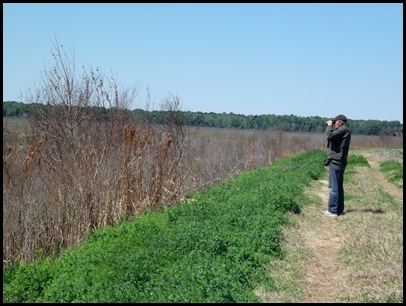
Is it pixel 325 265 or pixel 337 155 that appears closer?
pixel 325 265

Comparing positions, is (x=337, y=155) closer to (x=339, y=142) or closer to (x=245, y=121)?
(x=339, y=142)

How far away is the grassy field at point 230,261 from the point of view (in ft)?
18.6

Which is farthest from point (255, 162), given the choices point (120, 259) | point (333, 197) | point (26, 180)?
point (120, 259)

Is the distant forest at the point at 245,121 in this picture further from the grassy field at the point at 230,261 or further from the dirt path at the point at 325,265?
the dirt path at the point at 325,265

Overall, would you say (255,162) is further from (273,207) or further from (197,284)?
(197,284)

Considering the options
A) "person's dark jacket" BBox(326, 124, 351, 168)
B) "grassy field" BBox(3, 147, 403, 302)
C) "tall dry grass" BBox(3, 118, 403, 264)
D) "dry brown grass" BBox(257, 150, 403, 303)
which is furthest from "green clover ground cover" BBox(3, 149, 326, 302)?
"person's dark jacket" BBox(326, 124, 351, 168)

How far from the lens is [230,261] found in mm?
6477

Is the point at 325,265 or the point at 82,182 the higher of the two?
the point at 82,182

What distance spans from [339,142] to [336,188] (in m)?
0.94

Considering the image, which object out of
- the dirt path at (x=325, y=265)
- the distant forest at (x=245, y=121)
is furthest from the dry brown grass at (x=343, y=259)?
the distant forest at (x=245, y=121)

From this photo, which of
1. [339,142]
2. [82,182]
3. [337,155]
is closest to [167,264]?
[82,182]

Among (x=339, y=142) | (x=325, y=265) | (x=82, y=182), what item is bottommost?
(x=325, y=265)

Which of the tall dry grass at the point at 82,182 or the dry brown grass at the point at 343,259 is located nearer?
the dry brown grass at the point at 343,259

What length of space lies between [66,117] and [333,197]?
5.70m
